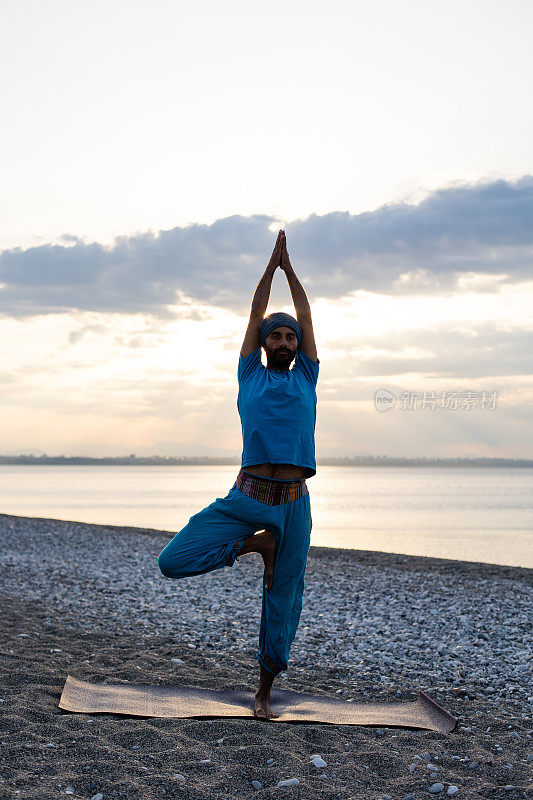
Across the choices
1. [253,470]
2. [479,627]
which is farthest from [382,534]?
[253,470]

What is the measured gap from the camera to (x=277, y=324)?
480cm

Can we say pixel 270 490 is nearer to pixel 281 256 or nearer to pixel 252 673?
pixel 281 256

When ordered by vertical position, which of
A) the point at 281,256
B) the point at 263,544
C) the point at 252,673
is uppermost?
the point at 281,256

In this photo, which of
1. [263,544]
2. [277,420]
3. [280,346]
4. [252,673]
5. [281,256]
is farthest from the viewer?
[252,673]

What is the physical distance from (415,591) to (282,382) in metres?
7.31

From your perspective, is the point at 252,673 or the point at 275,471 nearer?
the point at 275,471

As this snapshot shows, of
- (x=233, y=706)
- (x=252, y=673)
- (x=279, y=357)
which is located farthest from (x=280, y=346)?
(x=252, y=673)

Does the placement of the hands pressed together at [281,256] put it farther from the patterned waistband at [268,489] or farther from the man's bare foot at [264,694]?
the man's bare foot at [264,694]

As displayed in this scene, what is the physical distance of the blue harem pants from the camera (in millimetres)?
4637

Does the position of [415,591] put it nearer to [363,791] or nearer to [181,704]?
[181,704]

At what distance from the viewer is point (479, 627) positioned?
8422 mm

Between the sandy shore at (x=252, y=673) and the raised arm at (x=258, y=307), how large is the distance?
236cm

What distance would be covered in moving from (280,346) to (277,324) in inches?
5.5

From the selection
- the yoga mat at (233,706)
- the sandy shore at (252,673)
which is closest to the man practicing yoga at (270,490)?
the yoga mat at (233,706)
